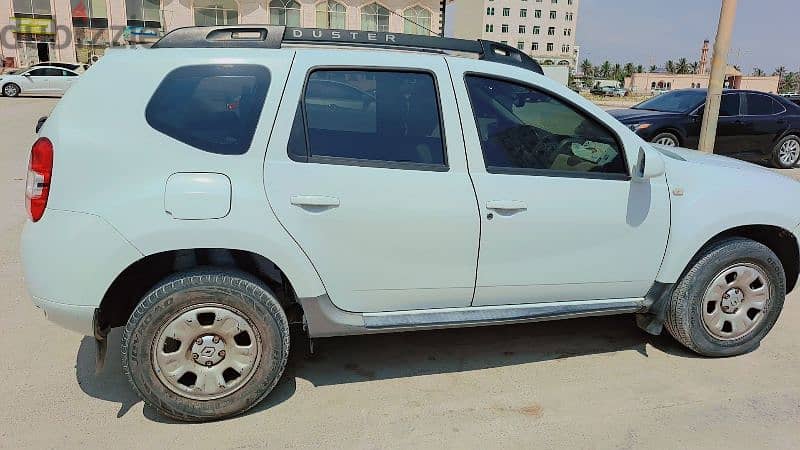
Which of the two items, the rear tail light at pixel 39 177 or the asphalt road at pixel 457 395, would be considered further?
the asphalt road at pixel 457 395

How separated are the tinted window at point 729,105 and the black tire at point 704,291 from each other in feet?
26.2

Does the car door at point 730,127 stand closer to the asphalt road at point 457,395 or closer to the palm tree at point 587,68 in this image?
the asphalt road at point 457,395

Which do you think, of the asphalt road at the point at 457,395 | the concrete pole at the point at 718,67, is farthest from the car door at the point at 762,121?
the asphalt road at the point at 457,395

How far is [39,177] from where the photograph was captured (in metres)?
2.60

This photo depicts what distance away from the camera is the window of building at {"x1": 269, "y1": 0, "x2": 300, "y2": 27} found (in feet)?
138

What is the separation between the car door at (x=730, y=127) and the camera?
34.0 feet

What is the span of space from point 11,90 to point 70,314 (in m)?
26.8

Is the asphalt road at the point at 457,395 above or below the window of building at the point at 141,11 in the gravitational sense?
below

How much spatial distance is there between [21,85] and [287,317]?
26.8 m

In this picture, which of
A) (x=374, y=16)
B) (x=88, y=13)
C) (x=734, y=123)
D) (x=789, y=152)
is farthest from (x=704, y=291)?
(x=88, y=13)

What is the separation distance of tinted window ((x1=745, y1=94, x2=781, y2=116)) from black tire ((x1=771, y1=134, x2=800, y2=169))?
0.63 metres

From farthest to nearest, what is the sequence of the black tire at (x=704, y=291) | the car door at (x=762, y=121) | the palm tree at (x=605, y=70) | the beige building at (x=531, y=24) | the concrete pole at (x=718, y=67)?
the palm tree at (x=605, y=70) → the beige building at (x=531, y=24) → the car door at (x=762, y=121) → the concrete pole at (x=718, y=67) → the black tire at (x=704, y=291)

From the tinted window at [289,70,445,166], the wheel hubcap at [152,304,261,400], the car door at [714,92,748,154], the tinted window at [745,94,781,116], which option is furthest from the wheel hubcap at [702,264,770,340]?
the tinted window at [745,94,781,116]

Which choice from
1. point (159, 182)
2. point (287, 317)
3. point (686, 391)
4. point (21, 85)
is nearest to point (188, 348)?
point (287, 317)
